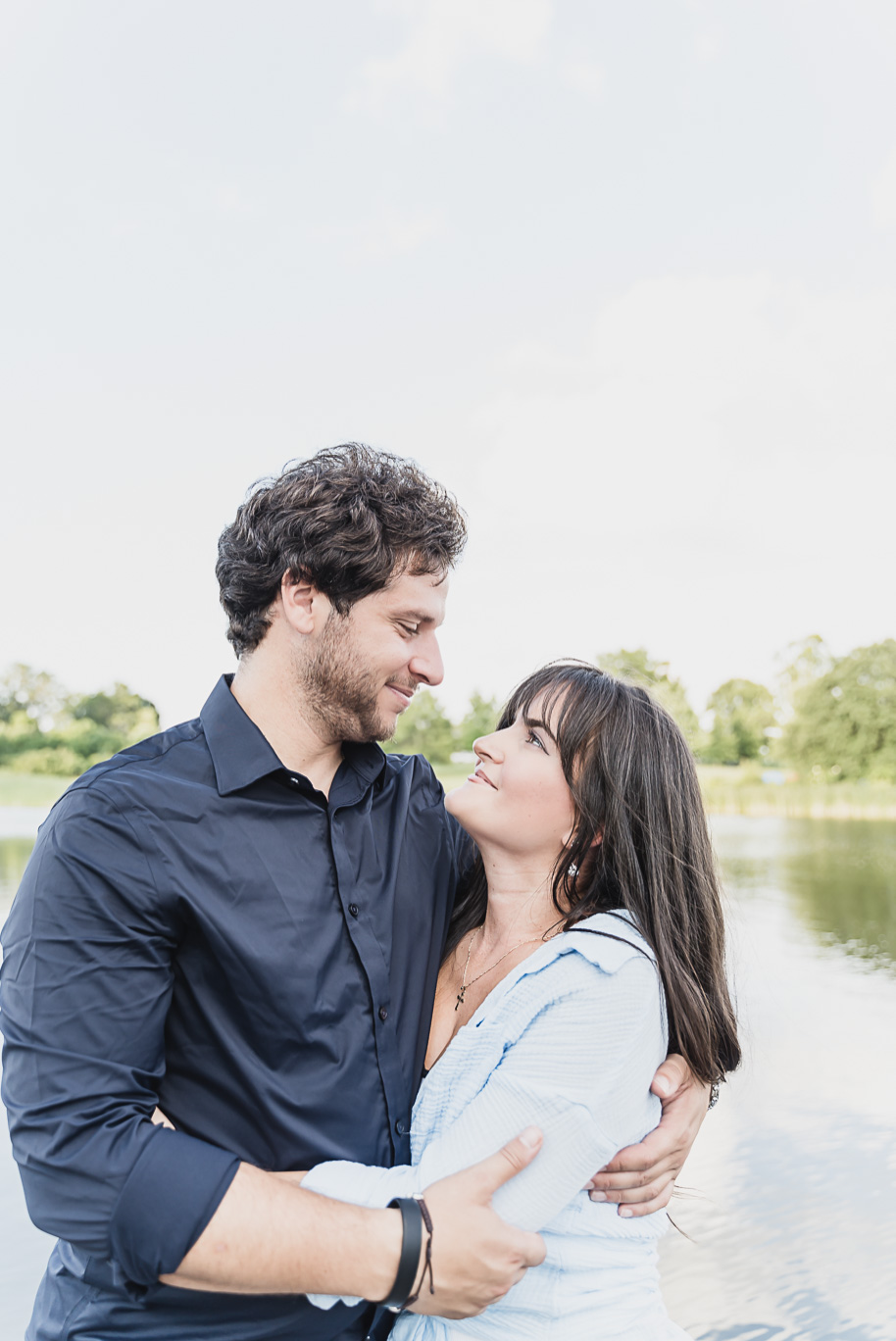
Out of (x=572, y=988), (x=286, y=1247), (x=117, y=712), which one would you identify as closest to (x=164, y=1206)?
(x=286, y=1247)

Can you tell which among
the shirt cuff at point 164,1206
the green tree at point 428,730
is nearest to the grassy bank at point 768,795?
the green tree at point 428,730

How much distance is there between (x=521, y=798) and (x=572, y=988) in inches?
13.8

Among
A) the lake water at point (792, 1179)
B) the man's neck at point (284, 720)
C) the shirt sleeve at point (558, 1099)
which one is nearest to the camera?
the shirt sleeve at point (558, 1099)

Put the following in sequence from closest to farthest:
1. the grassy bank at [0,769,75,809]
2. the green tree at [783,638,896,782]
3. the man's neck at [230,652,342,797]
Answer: the man's neck at [230,652,342,797] → the grassy bank at [0,769,75,809] → the green tree at [783,638,896,782]

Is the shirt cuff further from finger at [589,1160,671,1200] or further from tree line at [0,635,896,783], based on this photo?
tree line at [0,635,896,783]

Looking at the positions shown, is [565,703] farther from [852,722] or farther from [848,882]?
[852,722]

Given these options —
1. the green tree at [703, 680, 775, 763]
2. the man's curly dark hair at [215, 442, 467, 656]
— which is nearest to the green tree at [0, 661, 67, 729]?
the green tree at [703, 680, 775, 763]

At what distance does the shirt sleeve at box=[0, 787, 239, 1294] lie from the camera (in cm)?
105

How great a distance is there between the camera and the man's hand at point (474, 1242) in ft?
3.56

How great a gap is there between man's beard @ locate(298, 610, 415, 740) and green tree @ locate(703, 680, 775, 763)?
21.1 meters

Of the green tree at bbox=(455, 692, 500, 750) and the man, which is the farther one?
the green tree at bbox=(455, 692, 500, 750)

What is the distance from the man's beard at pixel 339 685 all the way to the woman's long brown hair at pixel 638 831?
281mm

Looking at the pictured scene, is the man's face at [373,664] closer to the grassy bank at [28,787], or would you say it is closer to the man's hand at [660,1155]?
the man's hand at [660,1155]

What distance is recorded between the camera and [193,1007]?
1276mm
